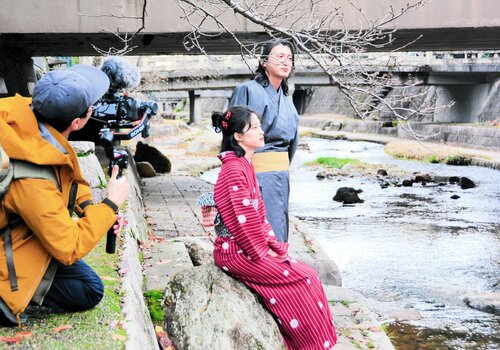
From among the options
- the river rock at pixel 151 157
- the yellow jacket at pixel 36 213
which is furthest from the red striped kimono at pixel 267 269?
the river rock at pixel 151 157

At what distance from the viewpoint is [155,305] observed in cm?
465

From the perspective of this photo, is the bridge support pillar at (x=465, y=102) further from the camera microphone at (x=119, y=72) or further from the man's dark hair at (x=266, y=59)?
the man's dark hair at (x=266, y=59)

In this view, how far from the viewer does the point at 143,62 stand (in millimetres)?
33062

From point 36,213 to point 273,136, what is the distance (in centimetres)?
239

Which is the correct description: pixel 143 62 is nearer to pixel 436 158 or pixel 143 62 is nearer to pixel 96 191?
pixel 436 158

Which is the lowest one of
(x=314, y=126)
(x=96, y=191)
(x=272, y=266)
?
(x=314, y=126)

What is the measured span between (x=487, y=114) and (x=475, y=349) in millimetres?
29233

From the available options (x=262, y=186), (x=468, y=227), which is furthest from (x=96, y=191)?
(x=468, y=227)

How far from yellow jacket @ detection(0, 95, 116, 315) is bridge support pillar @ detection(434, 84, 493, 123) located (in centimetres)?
3347

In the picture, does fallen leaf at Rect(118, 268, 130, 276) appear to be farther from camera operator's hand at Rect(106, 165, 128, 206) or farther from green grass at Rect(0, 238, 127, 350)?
camera operator's hand at Rect(106, 165, 128, 206)

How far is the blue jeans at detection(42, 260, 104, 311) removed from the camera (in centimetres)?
336

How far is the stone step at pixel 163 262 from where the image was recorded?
5.37 m

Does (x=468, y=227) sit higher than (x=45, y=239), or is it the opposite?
(x=45, y=239)

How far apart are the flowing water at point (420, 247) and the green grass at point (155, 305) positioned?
2.78 metres
